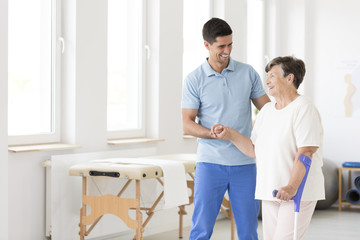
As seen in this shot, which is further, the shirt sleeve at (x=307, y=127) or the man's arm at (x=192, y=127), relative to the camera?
the man's arm at (x=192, y=127)

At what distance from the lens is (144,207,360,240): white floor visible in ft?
16.2

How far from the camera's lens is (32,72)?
4152 millimetres

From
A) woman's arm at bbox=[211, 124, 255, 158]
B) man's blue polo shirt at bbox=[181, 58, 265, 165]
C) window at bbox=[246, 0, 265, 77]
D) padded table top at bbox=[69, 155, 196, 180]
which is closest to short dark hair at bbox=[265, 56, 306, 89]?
woman's arm at bbox=[211, 124, 255, 158]

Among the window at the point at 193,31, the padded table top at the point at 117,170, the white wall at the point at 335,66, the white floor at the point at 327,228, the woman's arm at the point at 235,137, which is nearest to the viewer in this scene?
the woman's arm at the point at 235,137

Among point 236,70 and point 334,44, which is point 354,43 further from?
point 236,70

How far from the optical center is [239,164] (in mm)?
2914

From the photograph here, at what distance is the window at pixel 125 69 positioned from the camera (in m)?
4.80

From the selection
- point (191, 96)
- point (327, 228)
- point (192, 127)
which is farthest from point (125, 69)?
point (327, 228)

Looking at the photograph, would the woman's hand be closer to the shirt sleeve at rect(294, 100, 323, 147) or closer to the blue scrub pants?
the shirt sleeve at rect(294, 100, 323, 147)

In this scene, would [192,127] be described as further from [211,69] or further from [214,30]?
[214,30]

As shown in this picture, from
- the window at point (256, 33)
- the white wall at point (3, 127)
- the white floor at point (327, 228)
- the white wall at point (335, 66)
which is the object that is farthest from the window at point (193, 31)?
the white wall at point (3, 127)

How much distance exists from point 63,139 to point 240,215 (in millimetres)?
1814

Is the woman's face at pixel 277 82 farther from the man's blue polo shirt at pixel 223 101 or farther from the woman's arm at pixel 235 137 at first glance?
the man's blue polo shirt at pixel 223 101

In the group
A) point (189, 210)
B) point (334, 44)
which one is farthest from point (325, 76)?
point (189, 210)
